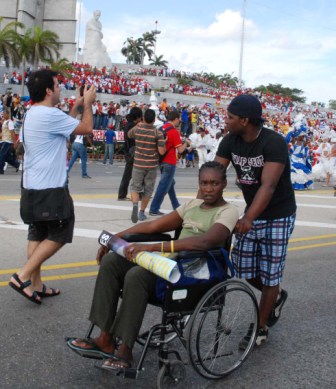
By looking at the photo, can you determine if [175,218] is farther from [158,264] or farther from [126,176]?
[126,176]

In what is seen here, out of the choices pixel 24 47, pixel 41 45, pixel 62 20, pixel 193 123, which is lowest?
pixel 193 123

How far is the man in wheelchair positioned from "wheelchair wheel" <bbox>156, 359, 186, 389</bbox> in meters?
0.20

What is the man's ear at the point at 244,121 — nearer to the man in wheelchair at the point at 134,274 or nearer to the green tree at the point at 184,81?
the man in wheelchair at the point at 134,274

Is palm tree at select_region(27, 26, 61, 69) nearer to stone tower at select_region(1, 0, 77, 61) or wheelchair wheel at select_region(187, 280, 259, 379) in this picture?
stone tower at select_region(1, 0, 77, 61)

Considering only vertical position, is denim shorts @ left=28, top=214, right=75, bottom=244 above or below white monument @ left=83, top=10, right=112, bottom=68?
Answer: below

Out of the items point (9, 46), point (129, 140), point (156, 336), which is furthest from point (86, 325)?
point (9, 46)

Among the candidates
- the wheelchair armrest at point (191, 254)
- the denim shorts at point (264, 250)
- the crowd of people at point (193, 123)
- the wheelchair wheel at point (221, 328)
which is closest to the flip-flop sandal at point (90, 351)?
the wheelchair wheel at point (221, 328)

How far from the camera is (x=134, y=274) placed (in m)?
3.20

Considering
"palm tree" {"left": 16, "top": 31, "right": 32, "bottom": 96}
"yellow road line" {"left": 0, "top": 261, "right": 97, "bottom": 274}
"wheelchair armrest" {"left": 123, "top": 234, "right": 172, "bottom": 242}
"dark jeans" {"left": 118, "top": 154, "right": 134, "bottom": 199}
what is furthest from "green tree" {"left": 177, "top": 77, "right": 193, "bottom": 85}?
"wheelchair armrest" {"left": 123, "top": 234, "right": 172, "bottom": 242}

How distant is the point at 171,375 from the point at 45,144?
2160mm

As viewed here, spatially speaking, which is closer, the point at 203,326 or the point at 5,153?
the point at 203,326

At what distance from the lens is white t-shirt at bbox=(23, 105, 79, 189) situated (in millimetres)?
4402

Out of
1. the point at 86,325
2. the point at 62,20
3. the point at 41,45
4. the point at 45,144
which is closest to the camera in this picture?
the point at 86,325

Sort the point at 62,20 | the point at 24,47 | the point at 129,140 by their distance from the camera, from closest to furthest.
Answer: the point at 129,140 < the point at 24,47 < the point at 62,20
